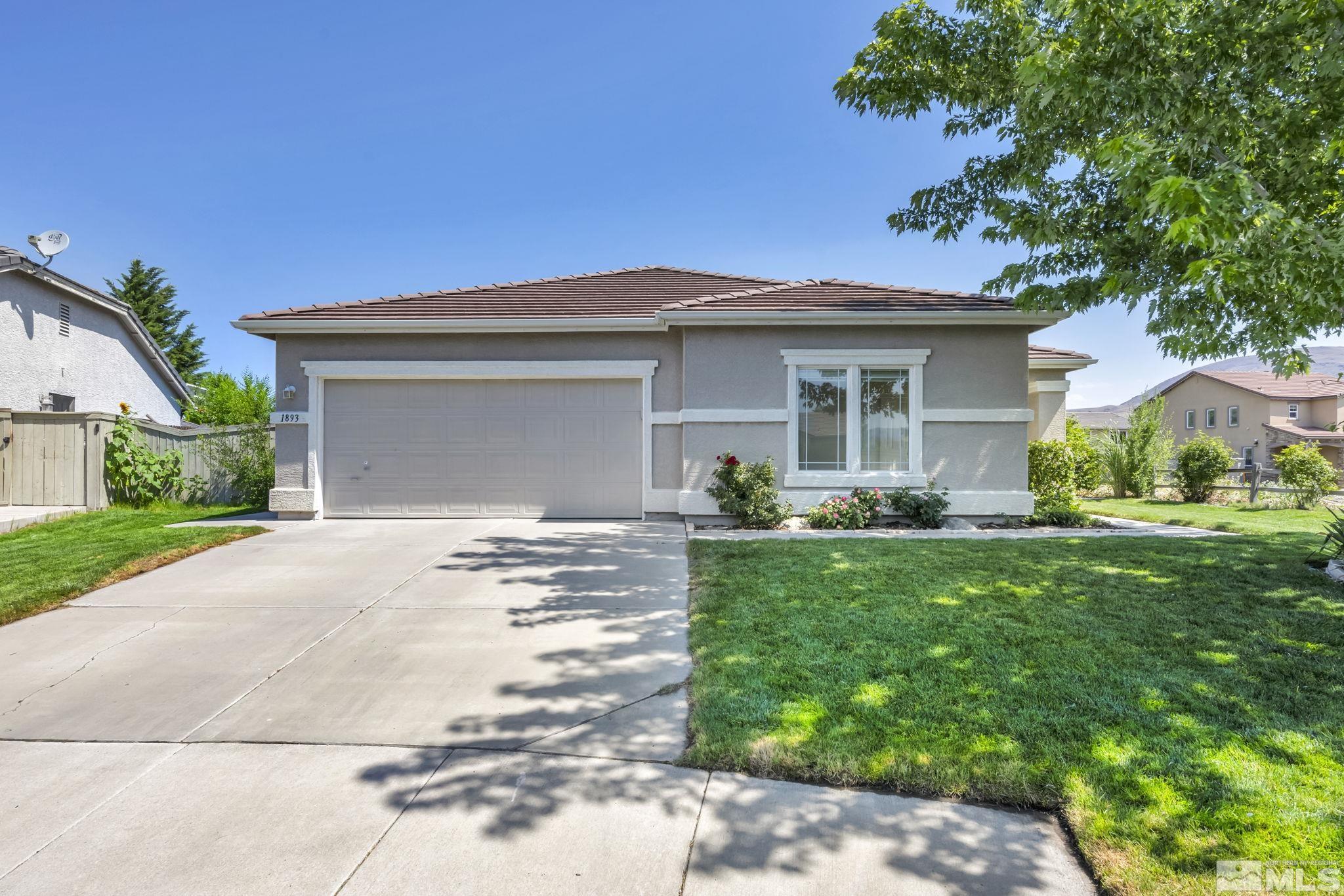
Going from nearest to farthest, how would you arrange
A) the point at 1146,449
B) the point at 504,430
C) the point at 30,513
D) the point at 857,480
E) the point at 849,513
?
1. the point at 849,513
2. the point at 857,480
3. the point at 30,513
4. the point at 504,430
5. the point at 1146,449

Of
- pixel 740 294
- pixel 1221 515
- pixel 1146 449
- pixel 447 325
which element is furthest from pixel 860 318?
pixel 1146 449

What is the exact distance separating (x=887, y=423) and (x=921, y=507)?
137 cm

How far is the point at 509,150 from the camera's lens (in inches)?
479

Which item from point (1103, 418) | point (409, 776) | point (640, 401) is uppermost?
point (1103, 418)

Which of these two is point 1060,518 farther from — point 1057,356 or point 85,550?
point 85,550

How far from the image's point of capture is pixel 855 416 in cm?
965

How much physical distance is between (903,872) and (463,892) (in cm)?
150

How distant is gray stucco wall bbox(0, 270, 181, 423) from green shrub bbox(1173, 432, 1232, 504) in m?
25.7

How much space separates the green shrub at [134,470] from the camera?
1104cm

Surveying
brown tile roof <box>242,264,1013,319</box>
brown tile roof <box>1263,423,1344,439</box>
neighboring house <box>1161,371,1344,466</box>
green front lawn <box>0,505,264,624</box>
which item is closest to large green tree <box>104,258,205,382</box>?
green front lawn <box>0,505,264,624</box>

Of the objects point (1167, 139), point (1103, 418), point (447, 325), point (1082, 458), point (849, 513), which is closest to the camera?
point (1167, 139)

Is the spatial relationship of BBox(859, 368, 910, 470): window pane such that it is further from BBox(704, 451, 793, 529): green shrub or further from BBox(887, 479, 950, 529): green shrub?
BBox(704, 451, 793, 529): green shrub

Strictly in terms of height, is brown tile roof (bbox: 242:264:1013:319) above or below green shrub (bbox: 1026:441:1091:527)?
above

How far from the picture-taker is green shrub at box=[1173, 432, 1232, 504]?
14.4 metres
